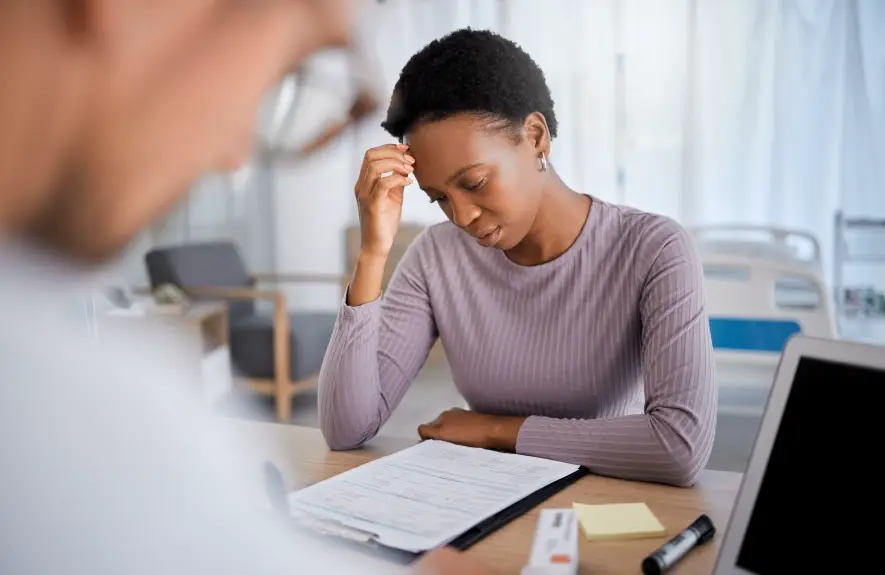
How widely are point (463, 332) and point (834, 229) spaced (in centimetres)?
335

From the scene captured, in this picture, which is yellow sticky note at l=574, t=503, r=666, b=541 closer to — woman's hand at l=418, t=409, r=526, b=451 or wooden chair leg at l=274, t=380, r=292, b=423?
woman's hand at l=418, t=409, r=526, b=451

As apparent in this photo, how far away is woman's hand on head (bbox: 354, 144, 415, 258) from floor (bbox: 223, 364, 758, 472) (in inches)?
43.9

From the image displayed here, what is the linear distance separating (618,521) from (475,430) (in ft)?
0.96

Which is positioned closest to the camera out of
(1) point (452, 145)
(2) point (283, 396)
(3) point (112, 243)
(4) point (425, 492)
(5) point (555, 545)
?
(3) point (112, 243)

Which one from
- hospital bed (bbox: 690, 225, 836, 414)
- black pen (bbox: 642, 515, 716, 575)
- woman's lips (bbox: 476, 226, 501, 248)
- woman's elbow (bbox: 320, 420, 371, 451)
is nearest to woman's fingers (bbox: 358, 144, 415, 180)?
woman's lips (bbox: 476, 226, 501, 248)

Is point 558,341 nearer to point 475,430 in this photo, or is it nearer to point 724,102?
point 475,430

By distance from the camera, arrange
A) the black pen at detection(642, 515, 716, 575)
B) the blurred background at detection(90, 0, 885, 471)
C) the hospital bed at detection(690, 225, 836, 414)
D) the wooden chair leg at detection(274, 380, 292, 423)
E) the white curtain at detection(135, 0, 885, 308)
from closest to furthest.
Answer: the black pen at detection(642, 515, 716, 575) < the hospital bed at detection(690, 225, 836, 414) < the wooden chair leg at detection(274, 380, 292, 423) < the blurred background at detection(90, 0, 885, 471) < the white curtain at detection(135, 0, 885, 308)

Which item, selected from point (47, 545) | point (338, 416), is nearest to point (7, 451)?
point (47, 545)

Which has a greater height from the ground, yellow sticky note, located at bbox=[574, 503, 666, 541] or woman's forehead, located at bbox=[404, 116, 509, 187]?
woman's forehead, located at bbox=[404, 116, 509, 187]

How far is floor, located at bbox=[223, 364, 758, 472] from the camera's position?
8.85 feet

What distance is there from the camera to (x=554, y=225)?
1259 mm

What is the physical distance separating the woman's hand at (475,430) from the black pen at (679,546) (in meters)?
0.30

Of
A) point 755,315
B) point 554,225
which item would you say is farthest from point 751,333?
point 554,225

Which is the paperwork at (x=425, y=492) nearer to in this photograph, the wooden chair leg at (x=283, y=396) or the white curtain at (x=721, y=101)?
the wooden chair leg at (x=283, y=396)
